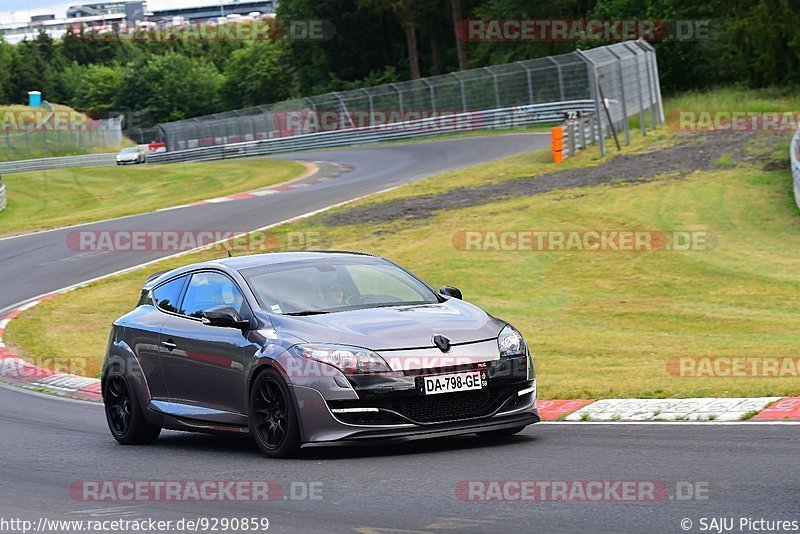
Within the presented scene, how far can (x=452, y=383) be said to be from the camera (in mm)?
8539

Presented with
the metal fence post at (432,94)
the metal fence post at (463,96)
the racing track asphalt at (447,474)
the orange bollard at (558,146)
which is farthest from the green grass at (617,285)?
the metal fence post at (432,94)

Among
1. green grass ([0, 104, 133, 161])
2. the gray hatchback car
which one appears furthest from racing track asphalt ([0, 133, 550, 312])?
A: green grass ([0, 104, 133, 161])

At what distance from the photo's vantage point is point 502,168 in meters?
Result: 35.9

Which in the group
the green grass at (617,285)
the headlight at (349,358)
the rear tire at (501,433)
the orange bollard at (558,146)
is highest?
the headlight at (349,358)

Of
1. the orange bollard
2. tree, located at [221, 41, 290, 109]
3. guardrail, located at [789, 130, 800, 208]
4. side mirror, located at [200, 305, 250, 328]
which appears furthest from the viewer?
tree, located at [221, 41, 290, 109]

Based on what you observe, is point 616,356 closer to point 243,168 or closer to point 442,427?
point 442,427

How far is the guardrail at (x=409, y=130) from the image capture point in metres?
53.2

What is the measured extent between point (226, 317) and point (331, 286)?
3.02ft

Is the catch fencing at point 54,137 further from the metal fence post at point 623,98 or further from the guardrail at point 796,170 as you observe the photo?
the guardrail at point 796,170

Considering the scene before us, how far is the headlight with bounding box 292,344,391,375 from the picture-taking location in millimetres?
8422

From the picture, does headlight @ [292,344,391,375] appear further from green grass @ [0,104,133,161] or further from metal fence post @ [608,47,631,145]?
green grass @ [0,104,133,161]

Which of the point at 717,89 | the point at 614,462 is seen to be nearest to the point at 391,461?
the point at 614,462

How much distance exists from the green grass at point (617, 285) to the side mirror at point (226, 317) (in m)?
3.68

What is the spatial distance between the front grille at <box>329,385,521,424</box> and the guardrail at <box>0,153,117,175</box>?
60727mm
